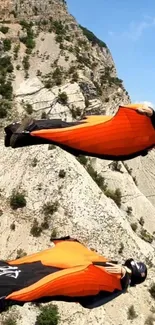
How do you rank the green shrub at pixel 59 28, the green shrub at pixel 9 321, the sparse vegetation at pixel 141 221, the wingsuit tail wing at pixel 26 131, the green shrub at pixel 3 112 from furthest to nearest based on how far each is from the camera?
1. the green shrub at pixel 59 28
2. the sparse vegetation at pixel 141 221
3. the green shrub at pixel 3 112
4. the green shrub at pixel 9 321
5. the wingsuit tail wing at pixel 26 131

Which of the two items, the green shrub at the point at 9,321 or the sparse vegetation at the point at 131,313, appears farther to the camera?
the sparse vegetation at the point at 131,313

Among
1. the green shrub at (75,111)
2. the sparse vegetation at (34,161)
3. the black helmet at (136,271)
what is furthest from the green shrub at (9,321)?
the black helmet at (136,271)

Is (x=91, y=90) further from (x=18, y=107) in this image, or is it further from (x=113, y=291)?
(x=113, y=291)

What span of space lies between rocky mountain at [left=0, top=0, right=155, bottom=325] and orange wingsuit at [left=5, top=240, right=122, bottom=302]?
17749 millimetres

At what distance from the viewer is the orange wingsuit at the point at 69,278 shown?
8352mm

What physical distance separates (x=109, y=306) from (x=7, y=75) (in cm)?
1883

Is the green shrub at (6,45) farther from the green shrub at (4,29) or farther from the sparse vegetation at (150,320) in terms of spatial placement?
the sparse vegetation at (150,320)

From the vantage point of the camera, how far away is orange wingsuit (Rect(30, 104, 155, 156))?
8.04m

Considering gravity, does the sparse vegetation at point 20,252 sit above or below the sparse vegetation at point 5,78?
below

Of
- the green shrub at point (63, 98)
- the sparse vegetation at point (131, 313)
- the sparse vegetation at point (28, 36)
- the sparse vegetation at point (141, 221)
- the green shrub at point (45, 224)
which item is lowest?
the sparse vegetation at point (131, 313)

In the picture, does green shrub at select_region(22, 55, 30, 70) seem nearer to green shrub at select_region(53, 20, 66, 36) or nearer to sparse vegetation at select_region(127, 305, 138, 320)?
green shrub at select_region(53, 20, 66, 36)

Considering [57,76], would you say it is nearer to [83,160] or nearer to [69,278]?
[83,160]

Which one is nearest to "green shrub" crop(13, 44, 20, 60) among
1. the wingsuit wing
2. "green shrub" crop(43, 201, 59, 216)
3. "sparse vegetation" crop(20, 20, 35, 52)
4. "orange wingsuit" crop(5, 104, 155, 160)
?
"sparse vegetation" crop(20, 20, 35, 52)

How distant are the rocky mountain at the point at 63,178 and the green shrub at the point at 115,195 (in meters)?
0.11
